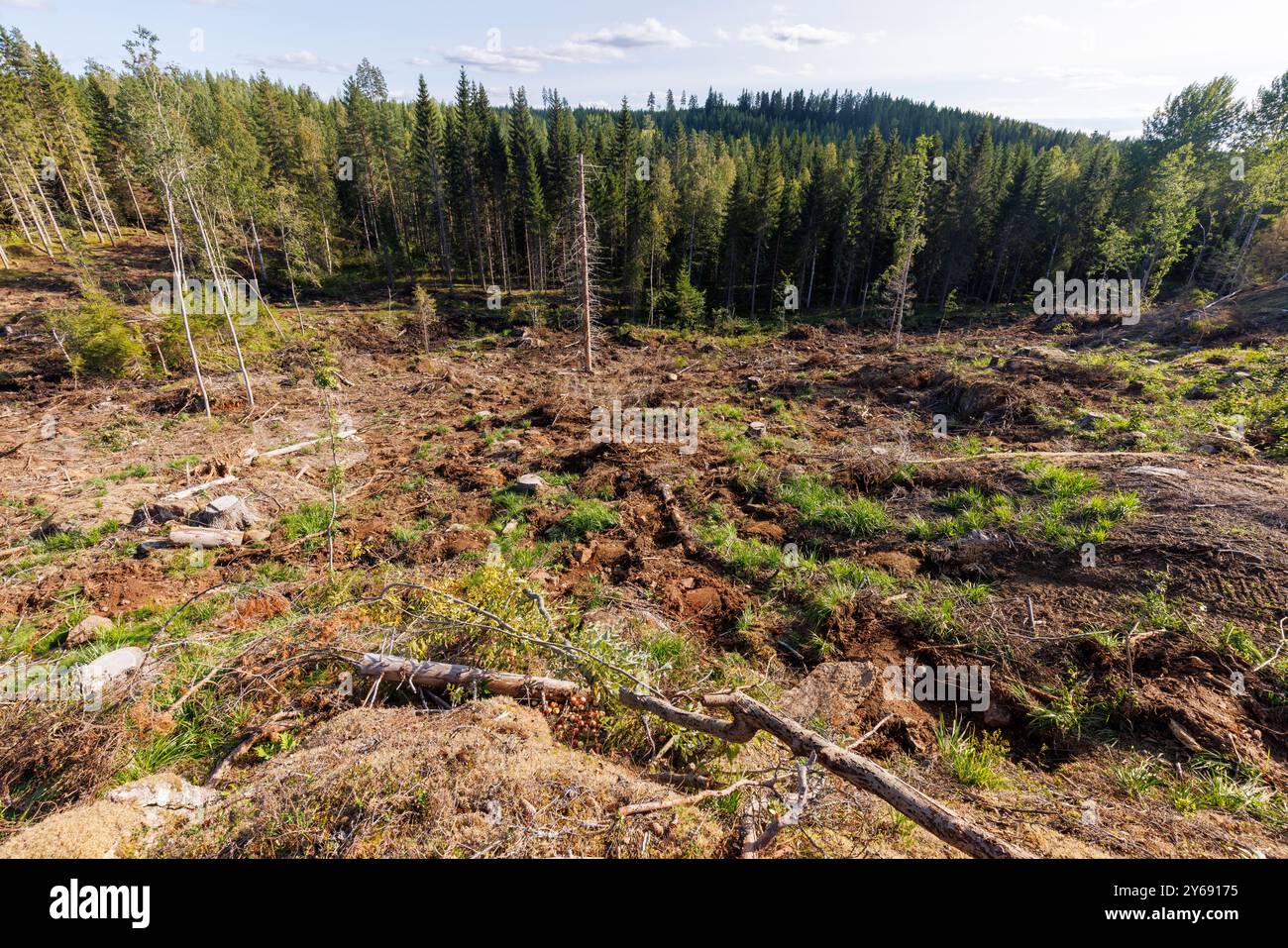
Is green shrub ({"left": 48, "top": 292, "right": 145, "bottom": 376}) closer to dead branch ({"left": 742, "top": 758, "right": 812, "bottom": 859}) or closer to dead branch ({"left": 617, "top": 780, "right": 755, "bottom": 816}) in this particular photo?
dead branch ({"left": 617, "top": 780, "right": 755, "bottom": 816})

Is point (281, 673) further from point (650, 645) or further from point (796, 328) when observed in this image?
point (796, 328)

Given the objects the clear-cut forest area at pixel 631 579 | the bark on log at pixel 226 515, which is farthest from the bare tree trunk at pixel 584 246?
the bark on log at pixel 226 515

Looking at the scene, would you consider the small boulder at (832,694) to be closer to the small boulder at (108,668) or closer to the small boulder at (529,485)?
the small boulder at (108,668)

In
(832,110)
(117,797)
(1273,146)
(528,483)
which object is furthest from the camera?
(832,110)

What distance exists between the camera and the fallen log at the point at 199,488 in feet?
37.6

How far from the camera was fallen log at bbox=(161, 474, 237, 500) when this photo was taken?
37.6 ft

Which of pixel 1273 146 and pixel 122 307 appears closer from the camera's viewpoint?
pixel 122 307

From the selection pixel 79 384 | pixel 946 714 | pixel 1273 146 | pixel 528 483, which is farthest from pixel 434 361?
pixel 1273 146

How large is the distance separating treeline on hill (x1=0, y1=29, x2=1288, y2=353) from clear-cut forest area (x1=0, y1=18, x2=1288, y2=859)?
459 cm

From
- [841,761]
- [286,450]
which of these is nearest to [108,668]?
[841,761]

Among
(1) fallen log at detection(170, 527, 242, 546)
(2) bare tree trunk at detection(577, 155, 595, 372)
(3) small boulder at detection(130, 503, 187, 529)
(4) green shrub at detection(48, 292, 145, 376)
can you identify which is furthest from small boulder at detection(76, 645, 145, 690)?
(4) green shrub at detection(48, 292, 145, 376)

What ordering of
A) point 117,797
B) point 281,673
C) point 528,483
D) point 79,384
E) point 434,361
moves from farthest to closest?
1. point 434,361
2. point 79,384
3. point 528,483
4. point 281,673
5. point 117,797

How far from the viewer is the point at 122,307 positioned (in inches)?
1064

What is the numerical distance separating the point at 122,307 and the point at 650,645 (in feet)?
121
